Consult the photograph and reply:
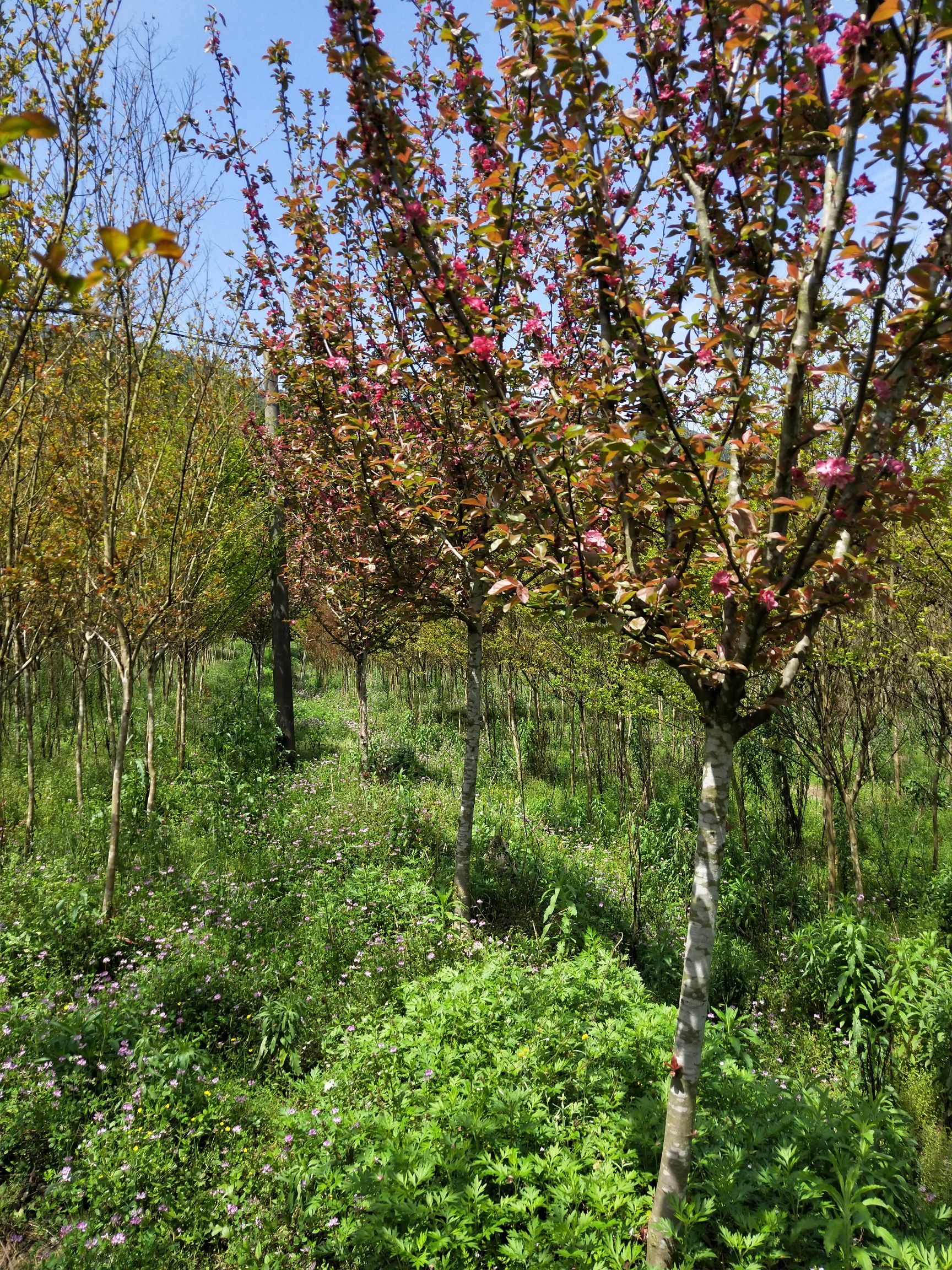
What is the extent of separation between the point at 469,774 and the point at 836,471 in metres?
3.95

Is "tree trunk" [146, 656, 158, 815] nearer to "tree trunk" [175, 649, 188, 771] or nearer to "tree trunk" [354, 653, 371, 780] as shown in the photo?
"tree trunk" [175, 649, 188, 771]

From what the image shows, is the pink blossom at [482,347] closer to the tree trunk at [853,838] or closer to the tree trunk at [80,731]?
the tree trunk at [853,838]

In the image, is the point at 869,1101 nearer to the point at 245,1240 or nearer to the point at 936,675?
the point at 245,1240

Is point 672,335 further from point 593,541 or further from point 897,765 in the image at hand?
point 897,765

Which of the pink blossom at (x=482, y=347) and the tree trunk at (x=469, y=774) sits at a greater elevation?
the pink blossom at (x=482, y=347)

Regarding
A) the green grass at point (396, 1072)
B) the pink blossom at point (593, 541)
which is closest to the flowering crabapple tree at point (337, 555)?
the pink blossom at point (593, 541)

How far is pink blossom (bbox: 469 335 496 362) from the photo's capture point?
2.34m

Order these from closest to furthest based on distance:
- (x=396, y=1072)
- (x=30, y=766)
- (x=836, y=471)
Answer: (x=836, y=471)
(x=396, y=1072)
(x=30, y=766)

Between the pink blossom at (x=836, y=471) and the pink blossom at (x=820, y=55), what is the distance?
1.10 m

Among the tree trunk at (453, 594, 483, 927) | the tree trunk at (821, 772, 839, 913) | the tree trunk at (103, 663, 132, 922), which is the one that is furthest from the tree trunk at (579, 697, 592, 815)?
the tree trunk at (103, 663, 132, 922)

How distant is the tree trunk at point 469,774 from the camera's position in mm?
5246

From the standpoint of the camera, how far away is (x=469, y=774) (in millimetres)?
5281

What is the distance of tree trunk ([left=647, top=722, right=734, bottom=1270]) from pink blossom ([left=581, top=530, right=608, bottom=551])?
78 centimetres

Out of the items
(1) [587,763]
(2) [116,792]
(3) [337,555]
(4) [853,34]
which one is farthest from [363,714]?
(4) [853,34]
